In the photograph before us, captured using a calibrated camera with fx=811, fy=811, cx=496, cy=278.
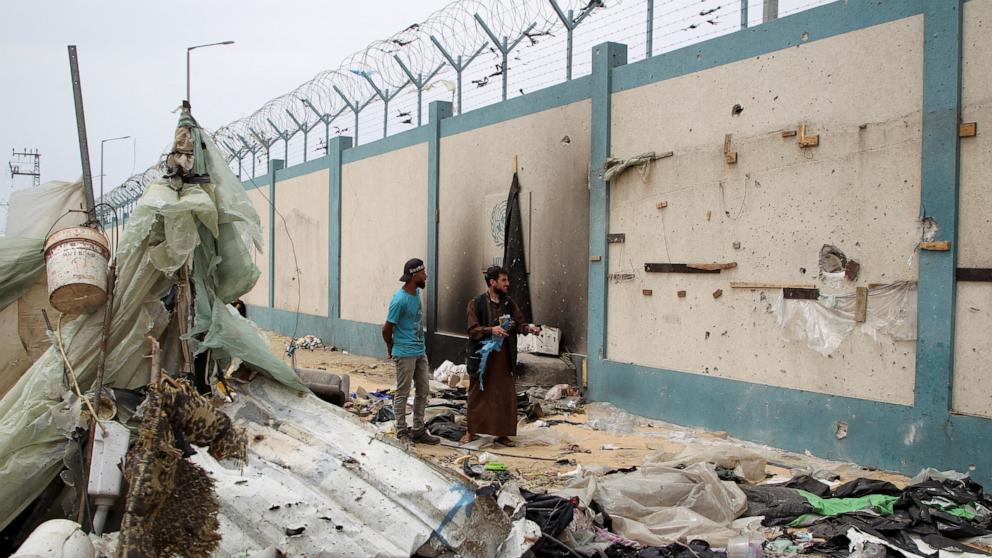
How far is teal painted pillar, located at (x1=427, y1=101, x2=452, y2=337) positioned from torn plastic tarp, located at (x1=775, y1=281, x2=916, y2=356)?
236 inches

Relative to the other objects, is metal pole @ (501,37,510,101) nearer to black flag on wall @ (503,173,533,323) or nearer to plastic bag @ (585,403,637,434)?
black flag on wall @ (503,173,533,323)

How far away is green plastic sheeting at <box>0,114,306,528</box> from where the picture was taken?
3602 mm

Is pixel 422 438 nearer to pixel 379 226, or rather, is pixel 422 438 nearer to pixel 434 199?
A: pixel 434 199

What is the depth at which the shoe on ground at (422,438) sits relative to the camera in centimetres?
695

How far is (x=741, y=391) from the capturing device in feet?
23.2

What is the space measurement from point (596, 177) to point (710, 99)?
1.65 m

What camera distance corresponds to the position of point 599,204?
28.3 ft

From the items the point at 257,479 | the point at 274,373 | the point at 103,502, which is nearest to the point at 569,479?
the point at 274,373

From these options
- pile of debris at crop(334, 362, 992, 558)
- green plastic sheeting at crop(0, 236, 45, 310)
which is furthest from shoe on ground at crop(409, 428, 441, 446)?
green plastic sheeting at crop(0, 236, 45, 310)

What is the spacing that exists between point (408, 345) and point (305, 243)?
35.4 ft

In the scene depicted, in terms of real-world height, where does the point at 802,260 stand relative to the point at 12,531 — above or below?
above

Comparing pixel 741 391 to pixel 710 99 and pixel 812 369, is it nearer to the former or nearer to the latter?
pixel 812 369

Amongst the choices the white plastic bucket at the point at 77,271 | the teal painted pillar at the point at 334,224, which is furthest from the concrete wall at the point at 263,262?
the white plastic bucket at the point at 77,271

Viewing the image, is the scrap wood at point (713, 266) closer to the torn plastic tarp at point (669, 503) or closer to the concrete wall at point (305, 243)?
the torn plastic tarp at point (669, 503)
